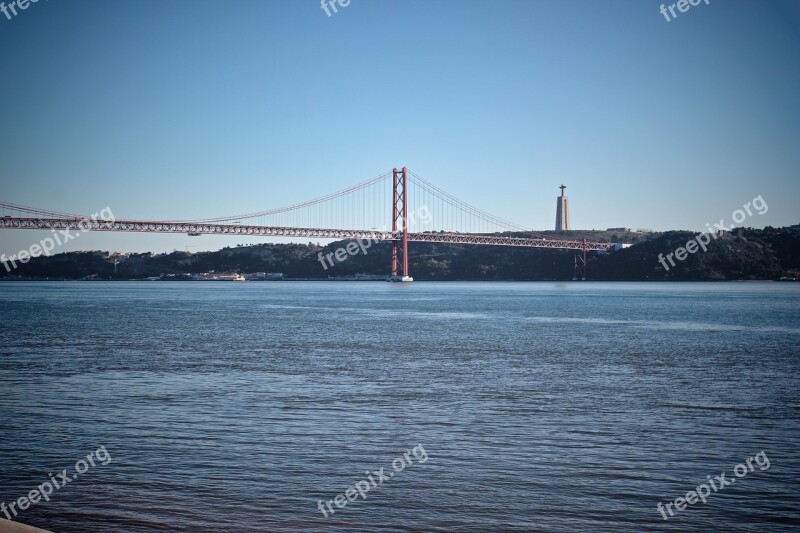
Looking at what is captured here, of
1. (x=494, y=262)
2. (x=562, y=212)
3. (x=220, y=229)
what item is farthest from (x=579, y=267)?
(x=220, y=229)

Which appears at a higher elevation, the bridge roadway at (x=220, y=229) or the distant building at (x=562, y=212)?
the distant building at (x=562, y=212)

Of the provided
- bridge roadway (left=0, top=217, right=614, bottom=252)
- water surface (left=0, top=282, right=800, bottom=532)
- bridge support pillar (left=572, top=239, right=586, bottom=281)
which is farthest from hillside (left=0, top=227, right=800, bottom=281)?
water surface (left=0, top=282, right=800, bottom=532)

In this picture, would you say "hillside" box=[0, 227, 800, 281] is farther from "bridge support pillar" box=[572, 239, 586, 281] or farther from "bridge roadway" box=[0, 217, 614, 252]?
"bridge roadway" box=[0, 217, 614, 252]

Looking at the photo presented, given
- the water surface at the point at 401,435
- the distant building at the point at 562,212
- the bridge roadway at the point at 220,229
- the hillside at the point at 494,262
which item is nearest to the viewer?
the water surface at the point at 401,435

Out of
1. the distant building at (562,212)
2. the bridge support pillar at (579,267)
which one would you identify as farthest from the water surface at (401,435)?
the distant building at (562,212)

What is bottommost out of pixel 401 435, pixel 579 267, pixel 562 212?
pixel 401 435

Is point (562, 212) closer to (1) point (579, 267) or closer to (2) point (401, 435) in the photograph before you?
(1) point (579, 267)

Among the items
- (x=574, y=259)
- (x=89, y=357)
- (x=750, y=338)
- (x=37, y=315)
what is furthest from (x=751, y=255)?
(x=89, y=357)

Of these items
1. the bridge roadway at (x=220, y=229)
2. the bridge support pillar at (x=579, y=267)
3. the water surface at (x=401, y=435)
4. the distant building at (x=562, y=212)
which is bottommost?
the water surface at (x=401, y=435)

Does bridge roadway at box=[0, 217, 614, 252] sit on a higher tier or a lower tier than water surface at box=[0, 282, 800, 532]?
higher

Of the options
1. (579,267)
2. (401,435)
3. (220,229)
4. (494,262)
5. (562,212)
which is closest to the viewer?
(401,435)

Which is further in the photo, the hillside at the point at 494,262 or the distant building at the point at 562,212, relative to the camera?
the distant building at the point at 562,212

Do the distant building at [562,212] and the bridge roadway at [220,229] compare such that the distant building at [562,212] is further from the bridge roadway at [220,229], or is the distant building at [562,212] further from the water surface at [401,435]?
the water surface at [401,435]
